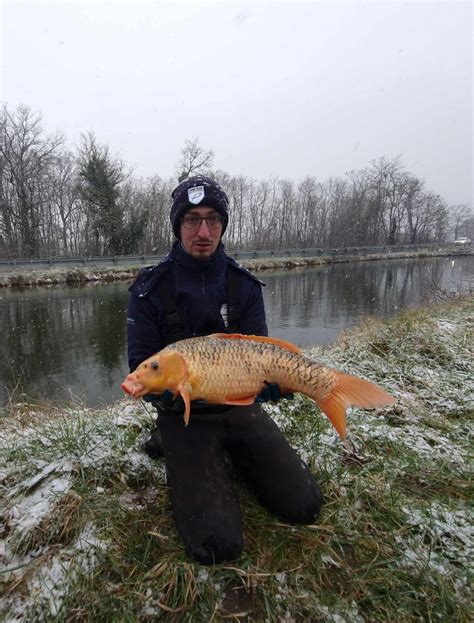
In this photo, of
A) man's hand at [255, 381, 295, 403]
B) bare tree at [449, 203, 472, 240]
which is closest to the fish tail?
man's hand at [255, 381, 295, 403]

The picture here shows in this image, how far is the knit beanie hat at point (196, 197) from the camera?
2.37m

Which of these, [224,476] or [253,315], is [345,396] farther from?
[253,315]

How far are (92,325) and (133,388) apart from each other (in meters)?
10.1

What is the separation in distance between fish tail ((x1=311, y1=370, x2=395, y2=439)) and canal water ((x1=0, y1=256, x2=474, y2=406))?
3089 mm

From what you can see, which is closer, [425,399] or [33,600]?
[33,600]

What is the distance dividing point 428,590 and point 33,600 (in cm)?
196

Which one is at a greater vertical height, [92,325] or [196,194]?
[196,194]

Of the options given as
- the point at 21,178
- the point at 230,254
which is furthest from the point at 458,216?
the point at 21,178

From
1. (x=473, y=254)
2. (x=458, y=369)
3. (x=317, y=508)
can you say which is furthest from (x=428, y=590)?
(x=473, y=254)

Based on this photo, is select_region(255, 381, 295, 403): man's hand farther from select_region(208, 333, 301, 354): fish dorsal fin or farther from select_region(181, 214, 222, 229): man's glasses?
select_region(181, 214, 222, 229): man's glasses

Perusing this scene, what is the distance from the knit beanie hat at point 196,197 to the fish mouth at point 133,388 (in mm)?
1286

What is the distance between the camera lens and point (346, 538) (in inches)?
77.7

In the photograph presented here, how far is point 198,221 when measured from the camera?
Answer: 8.07 feet

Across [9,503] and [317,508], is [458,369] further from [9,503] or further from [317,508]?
[9,503]
